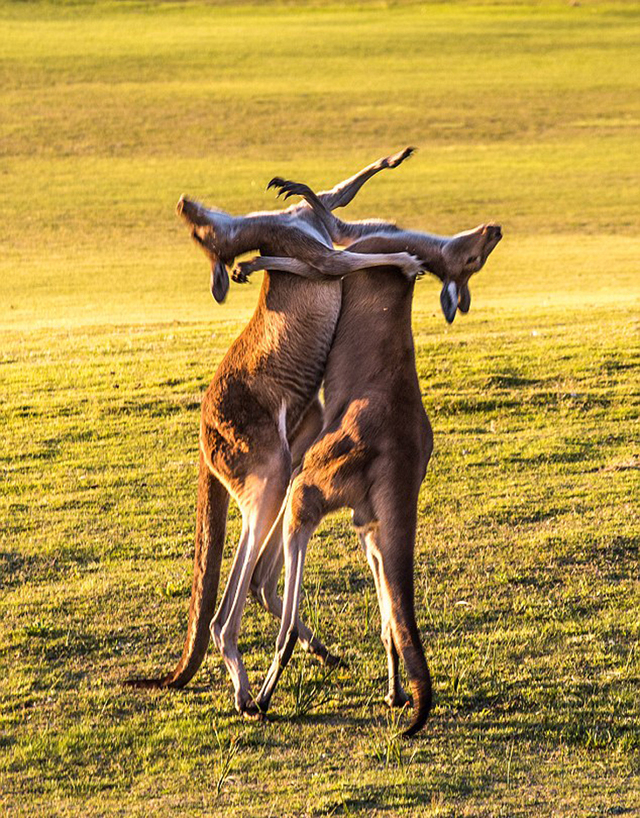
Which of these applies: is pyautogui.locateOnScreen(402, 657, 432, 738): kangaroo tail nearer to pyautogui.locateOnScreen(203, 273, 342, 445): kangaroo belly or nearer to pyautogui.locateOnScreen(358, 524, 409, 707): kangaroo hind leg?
pyautogui.locateOnScreen(358, 524, 409, 707): kangaroo hind leg

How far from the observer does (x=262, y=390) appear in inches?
235

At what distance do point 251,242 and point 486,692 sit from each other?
2327mm

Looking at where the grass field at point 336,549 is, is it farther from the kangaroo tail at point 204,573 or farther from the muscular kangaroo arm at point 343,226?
the muscular kangaroo arm at point 343,226

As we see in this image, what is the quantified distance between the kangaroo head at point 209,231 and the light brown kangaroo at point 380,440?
0.50 ft

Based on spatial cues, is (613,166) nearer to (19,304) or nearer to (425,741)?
(19,304)

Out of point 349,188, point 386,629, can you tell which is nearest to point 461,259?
point 349,188

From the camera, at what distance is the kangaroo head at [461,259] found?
549cm

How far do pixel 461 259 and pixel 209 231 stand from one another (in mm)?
1037

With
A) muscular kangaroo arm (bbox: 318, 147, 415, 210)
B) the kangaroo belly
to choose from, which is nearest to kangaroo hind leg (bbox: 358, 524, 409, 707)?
the kangaroo belly

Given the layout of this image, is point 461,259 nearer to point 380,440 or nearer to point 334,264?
point 334,264

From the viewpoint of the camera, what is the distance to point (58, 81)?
144ft

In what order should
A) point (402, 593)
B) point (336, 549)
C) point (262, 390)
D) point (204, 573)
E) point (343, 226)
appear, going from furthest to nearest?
1. point (336, 549)
2. point (204, 573)
3. point (262, 390)
4. point (343, 226)
5. point (402, 593)

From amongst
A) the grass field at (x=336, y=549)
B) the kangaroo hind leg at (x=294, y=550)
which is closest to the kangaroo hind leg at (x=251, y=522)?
the kangaroo hind leg at (x=294, y=550)

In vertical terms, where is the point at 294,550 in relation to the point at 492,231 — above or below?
below
